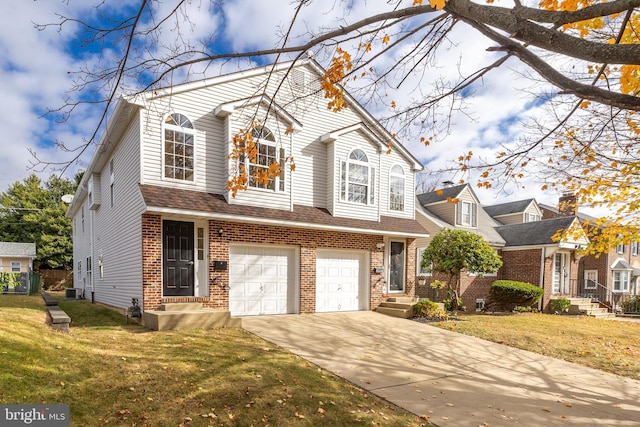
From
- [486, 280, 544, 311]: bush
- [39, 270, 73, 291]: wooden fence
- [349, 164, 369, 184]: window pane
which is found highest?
[349, 164, 369, 184]: window pane

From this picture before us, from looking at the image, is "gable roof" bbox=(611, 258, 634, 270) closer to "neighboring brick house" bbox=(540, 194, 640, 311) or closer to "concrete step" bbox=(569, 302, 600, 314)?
"neighboring brick house" bbox=(540, 194, 640, 311)

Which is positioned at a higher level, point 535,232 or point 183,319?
point 535,232

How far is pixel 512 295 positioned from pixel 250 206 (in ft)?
48.3

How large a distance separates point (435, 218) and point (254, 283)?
13329 mm

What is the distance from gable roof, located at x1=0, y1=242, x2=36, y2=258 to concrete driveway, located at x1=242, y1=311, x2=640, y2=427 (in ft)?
95.2

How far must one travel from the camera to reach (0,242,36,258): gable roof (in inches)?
1131

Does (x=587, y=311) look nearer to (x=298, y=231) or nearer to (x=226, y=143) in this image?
(x=298, y=231)

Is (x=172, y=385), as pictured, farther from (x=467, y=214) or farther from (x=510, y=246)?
(x=510, y=246)

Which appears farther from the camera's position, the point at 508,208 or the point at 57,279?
the point at 57,279

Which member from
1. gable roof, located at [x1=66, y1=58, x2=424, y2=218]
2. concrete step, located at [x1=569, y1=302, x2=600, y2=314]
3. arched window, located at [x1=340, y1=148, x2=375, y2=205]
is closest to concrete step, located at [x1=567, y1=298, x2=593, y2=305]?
concrete step, located at [x1=569, y1=302, x2=600, y2=314]

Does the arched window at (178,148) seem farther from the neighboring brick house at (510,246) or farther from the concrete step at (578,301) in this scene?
the concrete step at (578,301)

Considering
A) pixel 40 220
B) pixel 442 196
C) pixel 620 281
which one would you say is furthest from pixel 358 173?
pixel 40 220

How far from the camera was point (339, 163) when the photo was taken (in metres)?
13.5

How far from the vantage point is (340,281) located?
44.2 ft
